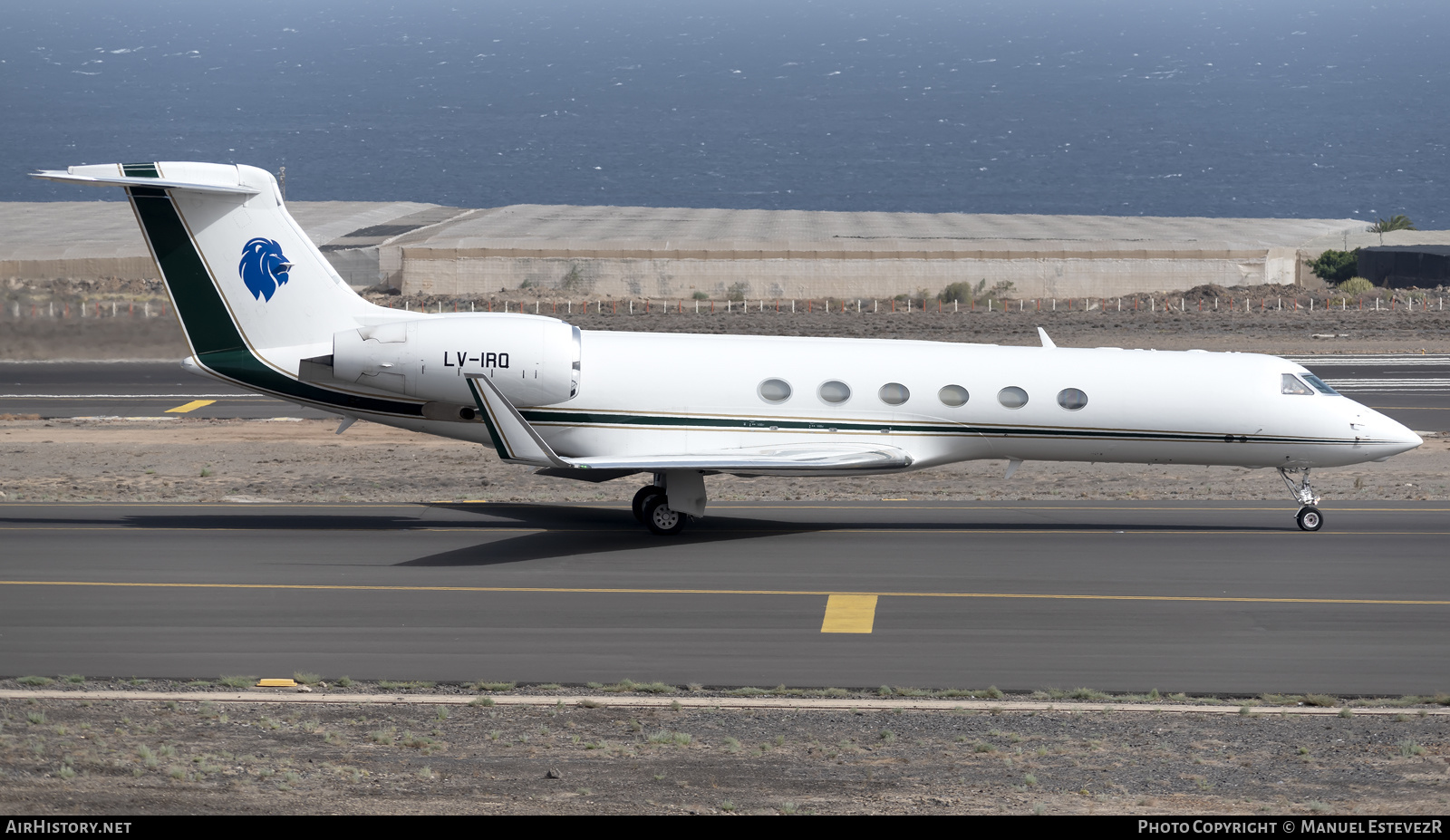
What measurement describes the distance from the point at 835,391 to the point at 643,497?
3.57 m

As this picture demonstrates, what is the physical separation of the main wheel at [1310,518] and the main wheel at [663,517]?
9920 mm

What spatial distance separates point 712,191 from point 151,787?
18963 cm

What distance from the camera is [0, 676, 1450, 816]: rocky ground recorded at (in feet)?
38.8

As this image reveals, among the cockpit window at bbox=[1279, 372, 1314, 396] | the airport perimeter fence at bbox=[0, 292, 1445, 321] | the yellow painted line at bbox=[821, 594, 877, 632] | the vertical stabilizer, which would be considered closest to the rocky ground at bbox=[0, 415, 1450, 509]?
the cockpit window at bbox=[1279, 372, 1314, 396]

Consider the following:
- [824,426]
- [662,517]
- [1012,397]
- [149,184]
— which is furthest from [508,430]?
[1012,397]

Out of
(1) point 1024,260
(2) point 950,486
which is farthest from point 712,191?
(2) point 950,486

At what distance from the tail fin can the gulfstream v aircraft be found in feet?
0.09

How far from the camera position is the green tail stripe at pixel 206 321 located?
23641 millimetres

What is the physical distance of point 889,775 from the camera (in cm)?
1284

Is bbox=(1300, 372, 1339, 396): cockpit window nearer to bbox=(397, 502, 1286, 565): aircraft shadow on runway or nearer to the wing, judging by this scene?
bbox=(397, 502, 1286, 565): aircraft shadow on runway

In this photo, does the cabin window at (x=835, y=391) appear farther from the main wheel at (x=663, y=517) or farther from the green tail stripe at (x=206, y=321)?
the green tail stripe at (x=206, y=321)

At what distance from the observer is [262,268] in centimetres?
2400

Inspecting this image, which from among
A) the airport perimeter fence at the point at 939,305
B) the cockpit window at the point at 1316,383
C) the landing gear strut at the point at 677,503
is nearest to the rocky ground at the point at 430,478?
the cockpit window at the point at 1316,383

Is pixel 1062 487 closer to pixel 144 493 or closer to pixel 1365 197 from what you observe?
pixel 144 493
